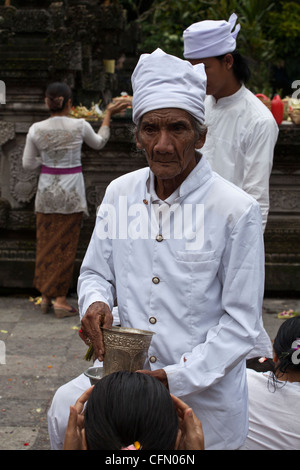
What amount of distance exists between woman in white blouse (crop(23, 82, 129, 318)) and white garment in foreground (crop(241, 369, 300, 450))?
3359 mm

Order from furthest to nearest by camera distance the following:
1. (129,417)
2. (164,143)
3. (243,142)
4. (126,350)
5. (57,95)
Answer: (57,95)
(243,142)
(164,143)
(126,350)
(129,417)

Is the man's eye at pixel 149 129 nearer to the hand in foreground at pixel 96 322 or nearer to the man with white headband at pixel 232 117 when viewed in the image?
the hand in foreground at pixel 96 322

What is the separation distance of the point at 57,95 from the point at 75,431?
4.57 metres

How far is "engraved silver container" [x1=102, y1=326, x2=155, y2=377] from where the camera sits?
7.52 ft

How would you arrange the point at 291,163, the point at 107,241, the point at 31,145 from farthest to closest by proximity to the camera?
the point at 291,163, the point at 31,145, the point at 107,241

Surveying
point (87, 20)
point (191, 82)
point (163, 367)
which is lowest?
point (163, 367)

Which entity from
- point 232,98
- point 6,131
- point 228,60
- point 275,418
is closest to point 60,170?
point 6,131

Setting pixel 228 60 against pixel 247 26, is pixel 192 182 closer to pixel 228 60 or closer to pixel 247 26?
pixel 228 60

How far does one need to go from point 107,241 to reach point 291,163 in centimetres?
460

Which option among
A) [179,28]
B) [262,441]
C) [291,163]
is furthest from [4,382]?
[179,28]

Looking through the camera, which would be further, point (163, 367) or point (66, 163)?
point (66, 163)

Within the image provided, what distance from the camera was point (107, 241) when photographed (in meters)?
2.68

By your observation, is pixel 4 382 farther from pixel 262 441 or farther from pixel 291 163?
pixel 291 163

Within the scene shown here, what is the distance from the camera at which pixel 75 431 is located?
2.07 m
